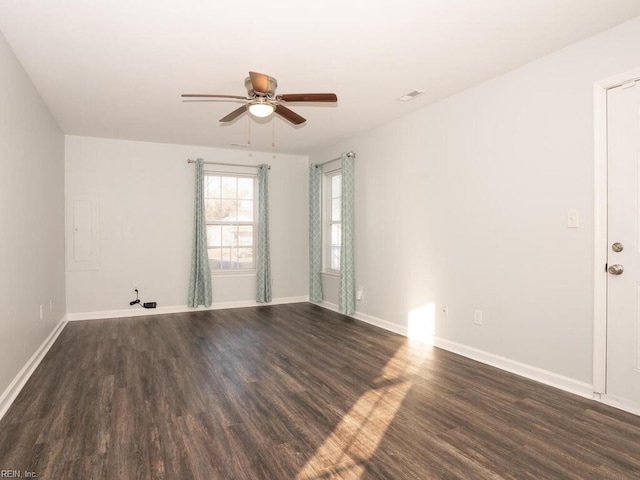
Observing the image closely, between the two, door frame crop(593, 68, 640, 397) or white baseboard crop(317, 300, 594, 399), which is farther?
white baseboard crop(317, 300, 594, 399)

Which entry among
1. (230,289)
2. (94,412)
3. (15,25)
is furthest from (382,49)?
(230,289)

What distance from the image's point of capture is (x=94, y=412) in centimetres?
257

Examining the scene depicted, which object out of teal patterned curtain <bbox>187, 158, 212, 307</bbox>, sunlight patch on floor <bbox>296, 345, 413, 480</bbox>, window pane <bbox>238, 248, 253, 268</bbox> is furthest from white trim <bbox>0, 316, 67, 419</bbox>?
window pane <bbox>238, 248, 253, 268</bbox>

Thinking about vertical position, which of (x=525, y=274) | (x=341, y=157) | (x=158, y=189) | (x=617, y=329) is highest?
(x=341, y=157)

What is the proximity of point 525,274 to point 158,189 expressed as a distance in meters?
5.12

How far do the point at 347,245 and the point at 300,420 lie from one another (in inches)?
127

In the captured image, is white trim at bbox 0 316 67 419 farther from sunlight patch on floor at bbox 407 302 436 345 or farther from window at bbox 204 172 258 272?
sunlight patch on floor at bbox 407 302 436 345

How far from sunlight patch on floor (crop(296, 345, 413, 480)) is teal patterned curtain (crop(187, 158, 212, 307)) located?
11.9 feet

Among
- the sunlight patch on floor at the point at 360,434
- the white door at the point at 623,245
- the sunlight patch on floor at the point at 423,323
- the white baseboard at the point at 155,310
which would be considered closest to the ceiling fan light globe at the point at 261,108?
the sunlight patch on floor at the point at 360,434

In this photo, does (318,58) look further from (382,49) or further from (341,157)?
(341,157)

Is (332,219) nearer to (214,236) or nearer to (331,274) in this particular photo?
(331,274)

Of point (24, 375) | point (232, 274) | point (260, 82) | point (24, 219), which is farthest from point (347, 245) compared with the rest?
point (24, 375)

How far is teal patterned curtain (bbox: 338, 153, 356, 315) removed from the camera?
5.45m

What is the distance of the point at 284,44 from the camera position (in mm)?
2828
